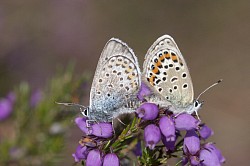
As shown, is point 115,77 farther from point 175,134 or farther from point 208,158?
point 208,158

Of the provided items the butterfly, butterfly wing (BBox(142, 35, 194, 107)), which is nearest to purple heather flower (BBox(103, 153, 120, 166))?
the butterfly

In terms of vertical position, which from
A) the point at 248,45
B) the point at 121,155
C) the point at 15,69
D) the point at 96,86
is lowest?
the point at 121,155

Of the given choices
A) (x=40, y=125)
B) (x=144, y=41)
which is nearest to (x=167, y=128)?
(x=40, y=125)

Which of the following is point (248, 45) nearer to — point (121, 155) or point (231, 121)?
point (231, 121)

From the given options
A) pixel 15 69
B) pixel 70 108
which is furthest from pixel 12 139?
pixel 15 69

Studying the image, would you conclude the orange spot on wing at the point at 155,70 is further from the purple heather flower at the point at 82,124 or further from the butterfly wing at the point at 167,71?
the purple heather flower at the point at 82,124

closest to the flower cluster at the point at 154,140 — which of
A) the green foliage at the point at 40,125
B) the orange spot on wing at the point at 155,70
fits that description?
the orange spot on wing at the point at 155,70
